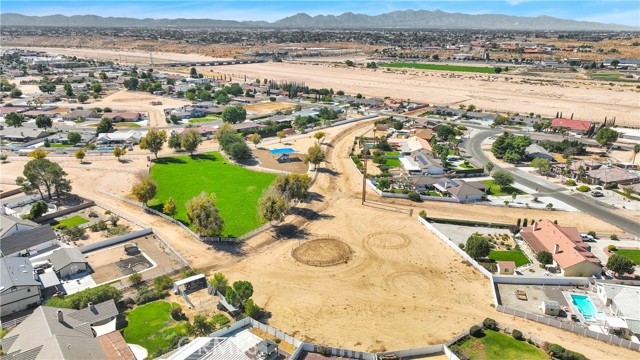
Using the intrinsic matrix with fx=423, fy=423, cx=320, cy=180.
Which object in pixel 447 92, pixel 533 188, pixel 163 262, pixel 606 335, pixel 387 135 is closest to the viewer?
pixel 606 335

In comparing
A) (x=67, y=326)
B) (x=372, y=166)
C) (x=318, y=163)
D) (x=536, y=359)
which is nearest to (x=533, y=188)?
(x=372, y=166)

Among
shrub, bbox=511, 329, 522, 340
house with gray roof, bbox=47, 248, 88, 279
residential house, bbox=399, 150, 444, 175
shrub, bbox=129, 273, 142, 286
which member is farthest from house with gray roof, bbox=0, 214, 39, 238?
residential house, bbox=399, 150, 444, 175

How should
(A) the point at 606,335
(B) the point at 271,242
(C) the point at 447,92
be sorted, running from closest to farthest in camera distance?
(A) the point at 606,335, (B) the point at 271,242, (C) the point at 447,92

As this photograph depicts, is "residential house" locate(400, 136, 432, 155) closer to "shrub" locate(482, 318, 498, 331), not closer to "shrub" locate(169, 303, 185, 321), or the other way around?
"shrub" locate(482, 318, 498, 331)

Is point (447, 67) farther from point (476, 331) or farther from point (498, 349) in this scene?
point (498, 349)

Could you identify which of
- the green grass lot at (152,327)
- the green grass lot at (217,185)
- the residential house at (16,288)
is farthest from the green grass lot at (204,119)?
the green grass lot at (152,327)

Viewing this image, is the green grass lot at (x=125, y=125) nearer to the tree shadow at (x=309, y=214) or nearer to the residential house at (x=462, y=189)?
the tree shadow at (x=309, y=214)

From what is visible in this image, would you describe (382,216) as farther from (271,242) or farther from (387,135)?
(387,135)
